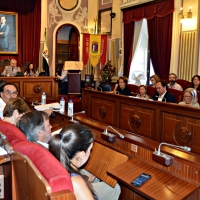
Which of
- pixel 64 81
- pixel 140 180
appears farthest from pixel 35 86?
pixel 140 180

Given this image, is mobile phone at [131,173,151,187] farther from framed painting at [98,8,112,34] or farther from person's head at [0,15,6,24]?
person's head at [0,15,6,24]

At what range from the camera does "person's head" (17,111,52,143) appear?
7.18ft

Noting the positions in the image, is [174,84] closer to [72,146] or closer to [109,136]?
[109,136]

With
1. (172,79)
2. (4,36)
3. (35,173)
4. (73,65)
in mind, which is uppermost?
(4,36)

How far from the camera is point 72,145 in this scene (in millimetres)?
1693

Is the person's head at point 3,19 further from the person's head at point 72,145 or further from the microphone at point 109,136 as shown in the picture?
the person's head at point 72,145

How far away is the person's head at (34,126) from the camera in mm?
2188

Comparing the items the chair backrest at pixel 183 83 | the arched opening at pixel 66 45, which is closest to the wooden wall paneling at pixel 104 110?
the chair backrest at pixel 183 83

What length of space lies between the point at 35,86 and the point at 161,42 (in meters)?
3.34

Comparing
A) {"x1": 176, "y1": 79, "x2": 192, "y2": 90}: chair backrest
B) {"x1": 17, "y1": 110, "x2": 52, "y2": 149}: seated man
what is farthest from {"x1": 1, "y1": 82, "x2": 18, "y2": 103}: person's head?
{"x1": 176, "y1": 79, "x2": 192, "y2": 90}: chair backrest

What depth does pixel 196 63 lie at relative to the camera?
6348mm

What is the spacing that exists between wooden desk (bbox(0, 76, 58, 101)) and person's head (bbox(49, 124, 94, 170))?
5036 millimetres

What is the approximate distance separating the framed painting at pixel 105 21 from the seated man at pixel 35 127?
24.1ft

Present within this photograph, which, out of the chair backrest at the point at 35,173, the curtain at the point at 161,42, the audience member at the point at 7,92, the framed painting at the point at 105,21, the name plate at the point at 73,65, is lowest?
the chair backrest at the point at 35,173
